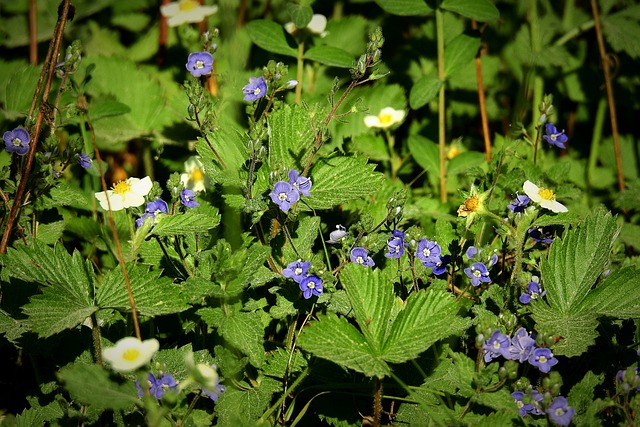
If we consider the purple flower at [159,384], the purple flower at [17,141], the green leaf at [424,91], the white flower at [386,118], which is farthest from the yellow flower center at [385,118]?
the purple flower at [159,384]

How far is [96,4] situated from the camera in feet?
11.0

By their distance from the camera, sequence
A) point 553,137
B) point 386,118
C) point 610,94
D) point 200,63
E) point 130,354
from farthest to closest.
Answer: point 610,94, point 386,118, point 553,137, point 200,63, point 130,354

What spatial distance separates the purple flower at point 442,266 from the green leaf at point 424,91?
0.83 m

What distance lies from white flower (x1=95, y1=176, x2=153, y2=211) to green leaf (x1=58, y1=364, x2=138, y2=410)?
0.54 meters

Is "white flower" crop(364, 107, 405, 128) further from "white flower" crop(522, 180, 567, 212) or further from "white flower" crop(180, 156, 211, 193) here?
"white flower" crop(522, 180, 567, 212)

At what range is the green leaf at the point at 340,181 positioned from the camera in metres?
1.93

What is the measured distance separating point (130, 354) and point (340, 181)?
84 centimetres

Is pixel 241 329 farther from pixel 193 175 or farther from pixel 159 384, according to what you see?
pixel 193 175

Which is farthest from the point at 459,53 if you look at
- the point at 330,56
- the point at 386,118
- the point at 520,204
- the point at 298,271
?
the point at 298,271

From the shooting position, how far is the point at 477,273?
1827 mm

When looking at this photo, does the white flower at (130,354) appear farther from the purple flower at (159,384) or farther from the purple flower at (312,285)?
the purple flower at (312,285)

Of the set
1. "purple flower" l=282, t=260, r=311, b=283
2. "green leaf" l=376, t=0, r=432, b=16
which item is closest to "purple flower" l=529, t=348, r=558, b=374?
"purple flower" l=282, t=260, r=311, b=283

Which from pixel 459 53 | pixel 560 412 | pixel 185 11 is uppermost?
pixel 185 11

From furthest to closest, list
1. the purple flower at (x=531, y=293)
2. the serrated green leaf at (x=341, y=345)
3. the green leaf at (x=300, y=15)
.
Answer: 1. the green leaf at (x=300, y=15)
2. the purple flower at (x=531, y=293)
3. the serrated green leaf at (x=341, y=345)
